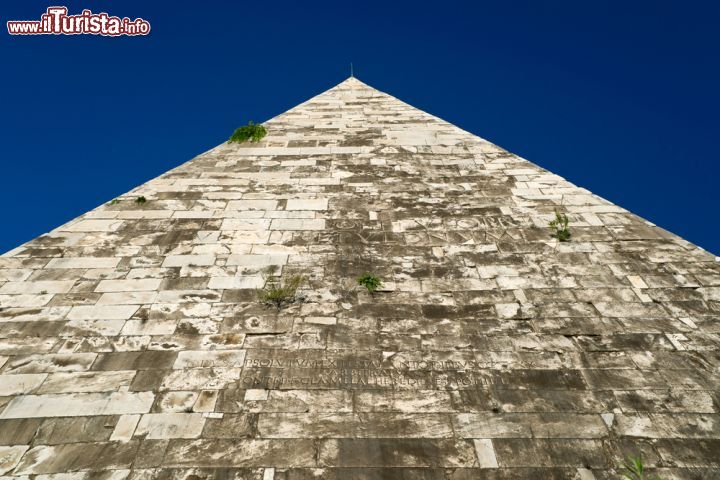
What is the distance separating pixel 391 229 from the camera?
753 cm

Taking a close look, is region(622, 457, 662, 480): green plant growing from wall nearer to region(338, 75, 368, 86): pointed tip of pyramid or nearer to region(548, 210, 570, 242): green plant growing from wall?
region(548, 210, 570, 242): green plant growing from wall

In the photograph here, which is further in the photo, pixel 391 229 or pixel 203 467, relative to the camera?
pixel 391 229

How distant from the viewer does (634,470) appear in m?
4.42

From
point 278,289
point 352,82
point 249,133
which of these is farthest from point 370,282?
point 352,82

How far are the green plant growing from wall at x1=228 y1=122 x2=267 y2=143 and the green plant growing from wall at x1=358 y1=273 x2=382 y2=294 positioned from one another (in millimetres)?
4737

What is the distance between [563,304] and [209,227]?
5.61 m

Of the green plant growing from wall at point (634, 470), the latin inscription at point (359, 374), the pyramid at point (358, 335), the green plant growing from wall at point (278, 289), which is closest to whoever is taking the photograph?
the green plant growing from wall at point (634, 470)

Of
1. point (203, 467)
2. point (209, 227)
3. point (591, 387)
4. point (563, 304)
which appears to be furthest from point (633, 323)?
point (209, 227)

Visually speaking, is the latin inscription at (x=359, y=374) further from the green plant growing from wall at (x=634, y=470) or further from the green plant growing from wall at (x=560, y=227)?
the green plant growing from wall at (x=560, y=227)

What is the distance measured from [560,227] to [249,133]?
6.56 m

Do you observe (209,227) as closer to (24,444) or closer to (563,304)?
(24,444)

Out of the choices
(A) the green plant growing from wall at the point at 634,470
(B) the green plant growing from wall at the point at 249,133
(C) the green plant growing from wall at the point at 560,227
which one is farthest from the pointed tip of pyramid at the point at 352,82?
(A) the green plant growing from wall at the point at 634,470

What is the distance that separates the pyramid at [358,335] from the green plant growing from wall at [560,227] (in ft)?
0.29

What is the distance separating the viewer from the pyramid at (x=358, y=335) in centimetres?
460
